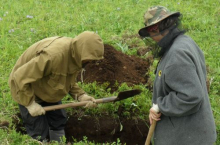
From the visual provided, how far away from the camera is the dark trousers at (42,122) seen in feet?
11.3

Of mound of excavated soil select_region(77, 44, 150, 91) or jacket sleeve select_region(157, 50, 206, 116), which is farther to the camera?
mound of excavated soil select_region(77, 44, 150, 91)

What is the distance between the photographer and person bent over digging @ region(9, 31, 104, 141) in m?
2.86

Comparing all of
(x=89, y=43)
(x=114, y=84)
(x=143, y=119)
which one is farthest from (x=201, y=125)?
(x=114, y=84)

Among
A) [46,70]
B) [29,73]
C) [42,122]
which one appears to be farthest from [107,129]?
[29,73]

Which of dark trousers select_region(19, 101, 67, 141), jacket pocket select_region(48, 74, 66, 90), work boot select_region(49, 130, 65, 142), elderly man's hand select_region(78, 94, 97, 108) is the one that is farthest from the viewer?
work boot select_region(49, 130, 65, 142)

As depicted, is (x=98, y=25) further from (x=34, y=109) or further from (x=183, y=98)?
(x=183, y=98)

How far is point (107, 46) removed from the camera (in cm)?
529

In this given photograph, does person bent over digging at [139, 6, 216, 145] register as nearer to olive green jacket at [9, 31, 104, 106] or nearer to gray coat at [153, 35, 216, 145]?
gray coat at [153, 35, 216, 145]

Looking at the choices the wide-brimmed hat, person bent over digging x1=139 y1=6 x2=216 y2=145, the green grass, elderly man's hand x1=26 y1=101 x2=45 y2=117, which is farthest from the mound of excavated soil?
the wide-brimmed hat

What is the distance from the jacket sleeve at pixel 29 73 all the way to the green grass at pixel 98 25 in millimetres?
943

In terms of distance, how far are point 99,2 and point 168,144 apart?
210 inches

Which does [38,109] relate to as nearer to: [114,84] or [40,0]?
[114,84]

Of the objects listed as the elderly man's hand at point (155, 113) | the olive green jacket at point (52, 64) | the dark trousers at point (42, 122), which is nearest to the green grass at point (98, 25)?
the dark trousers at point (42, 122)

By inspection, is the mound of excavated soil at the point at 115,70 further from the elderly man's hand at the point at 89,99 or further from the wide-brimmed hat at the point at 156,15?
the wide-brimmed hat at the point at 156,15
